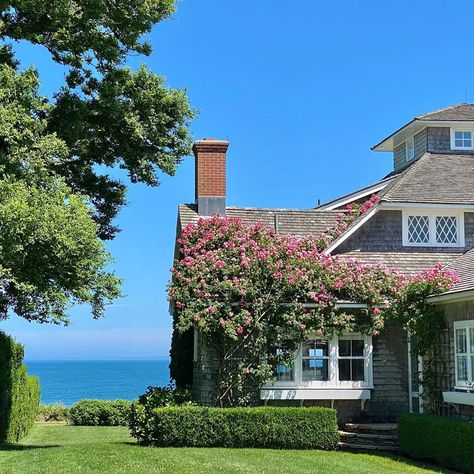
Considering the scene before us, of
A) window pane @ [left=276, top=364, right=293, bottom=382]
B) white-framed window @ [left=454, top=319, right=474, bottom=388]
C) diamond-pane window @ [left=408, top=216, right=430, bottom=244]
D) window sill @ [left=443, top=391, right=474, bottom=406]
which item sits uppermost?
diamond-pane window @ [left=408, top=216, right=430, bottom=244]

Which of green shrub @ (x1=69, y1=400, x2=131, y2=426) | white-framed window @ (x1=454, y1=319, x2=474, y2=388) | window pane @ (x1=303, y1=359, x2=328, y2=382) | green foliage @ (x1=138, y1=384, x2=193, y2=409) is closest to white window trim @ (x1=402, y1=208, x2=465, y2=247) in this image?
window pane @ (x1=303, y1=359, x2=328, y2=382)

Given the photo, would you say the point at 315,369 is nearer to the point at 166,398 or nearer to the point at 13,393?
the point at 166,398

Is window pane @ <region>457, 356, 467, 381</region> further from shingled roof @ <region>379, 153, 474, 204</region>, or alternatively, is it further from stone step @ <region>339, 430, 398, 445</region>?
shingled roof @ <region>379, 153, 474, 204</region>

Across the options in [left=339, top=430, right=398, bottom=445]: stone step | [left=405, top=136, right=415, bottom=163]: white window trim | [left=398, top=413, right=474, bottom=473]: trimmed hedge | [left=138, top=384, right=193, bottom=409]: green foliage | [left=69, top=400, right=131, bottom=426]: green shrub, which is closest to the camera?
[left=398, top=413, right=474, bottom=473]: trimmed hedge

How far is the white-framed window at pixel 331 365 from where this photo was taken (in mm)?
17375

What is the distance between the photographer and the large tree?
14062 mm

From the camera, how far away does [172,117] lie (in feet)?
62.5

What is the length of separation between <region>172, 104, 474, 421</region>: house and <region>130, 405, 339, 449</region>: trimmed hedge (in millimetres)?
1321

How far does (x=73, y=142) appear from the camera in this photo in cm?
1819

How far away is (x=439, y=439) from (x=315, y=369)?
418cm

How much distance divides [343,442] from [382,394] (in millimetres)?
1804

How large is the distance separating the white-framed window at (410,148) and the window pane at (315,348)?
32.6 feet

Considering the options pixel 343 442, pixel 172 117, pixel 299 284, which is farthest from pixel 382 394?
pixel 172 117

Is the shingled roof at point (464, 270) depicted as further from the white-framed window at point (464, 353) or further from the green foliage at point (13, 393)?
the green foliage at point (13, 393)
